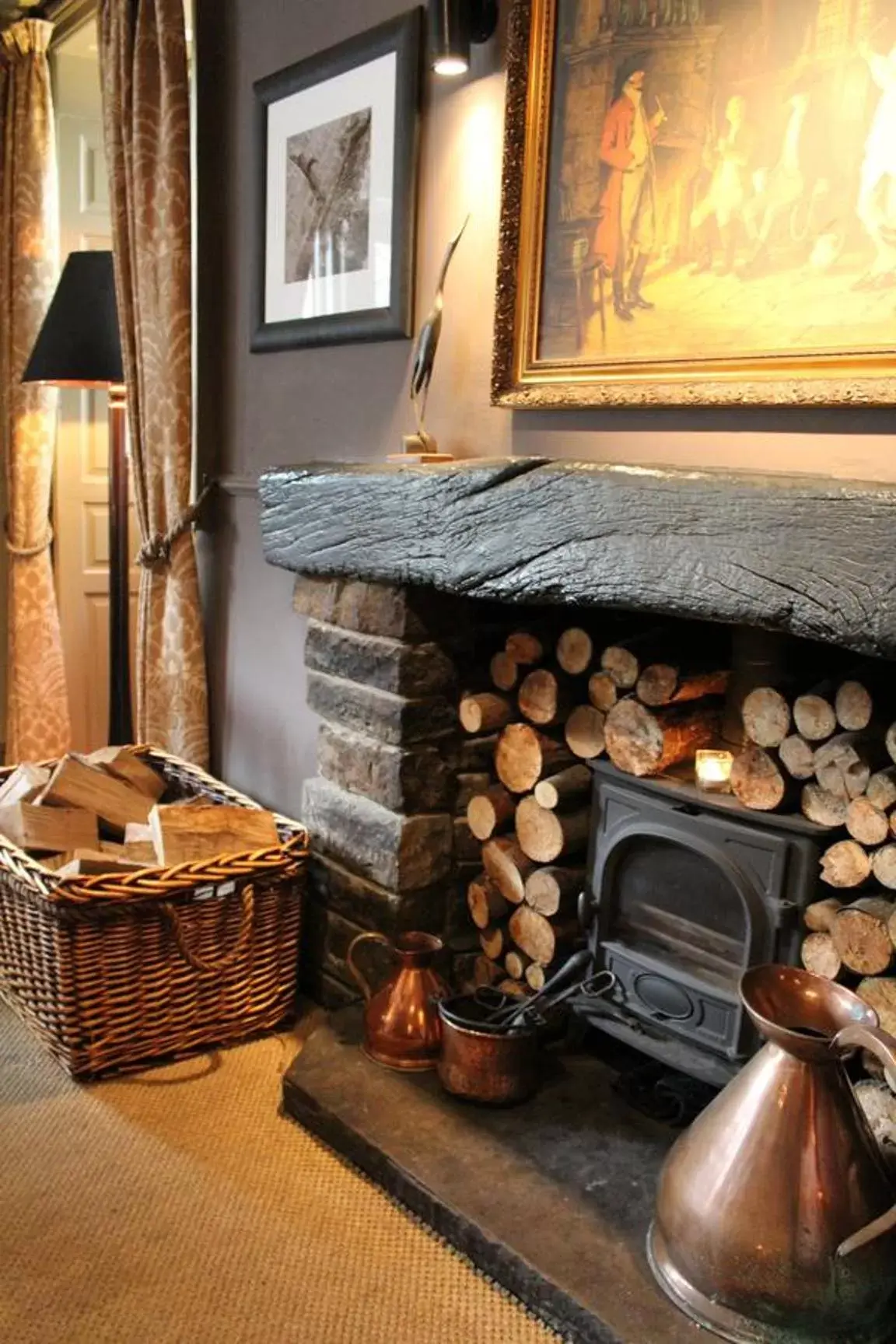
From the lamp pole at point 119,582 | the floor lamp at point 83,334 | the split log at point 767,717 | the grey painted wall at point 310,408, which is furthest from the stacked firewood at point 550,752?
the floor lamp at point 83,334

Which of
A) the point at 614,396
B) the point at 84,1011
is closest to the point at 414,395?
the point at 614,396

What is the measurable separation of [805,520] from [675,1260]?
96 cm

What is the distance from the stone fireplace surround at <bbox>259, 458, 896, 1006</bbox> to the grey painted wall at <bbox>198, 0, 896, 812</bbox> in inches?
6.3

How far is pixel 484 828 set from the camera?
84.0 inches

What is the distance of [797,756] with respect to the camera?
1.63 m

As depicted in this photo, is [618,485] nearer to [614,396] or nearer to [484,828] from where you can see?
[614,396]

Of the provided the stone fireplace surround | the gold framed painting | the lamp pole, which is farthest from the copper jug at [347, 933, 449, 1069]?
the lamp pole

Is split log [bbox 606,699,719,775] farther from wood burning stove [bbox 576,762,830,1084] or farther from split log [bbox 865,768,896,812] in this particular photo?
split log [bbox 865,768,896,812]

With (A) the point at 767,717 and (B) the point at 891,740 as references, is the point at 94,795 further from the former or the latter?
(B) the point at 891,740

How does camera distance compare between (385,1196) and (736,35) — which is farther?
(385,1196)

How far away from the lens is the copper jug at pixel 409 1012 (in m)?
1.98

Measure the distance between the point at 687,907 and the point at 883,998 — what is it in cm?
37

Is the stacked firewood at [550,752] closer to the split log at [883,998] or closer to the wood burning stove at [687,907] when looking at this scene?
the wood burning stove at [687,907]

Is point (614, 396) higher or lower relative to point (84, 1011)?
higher
